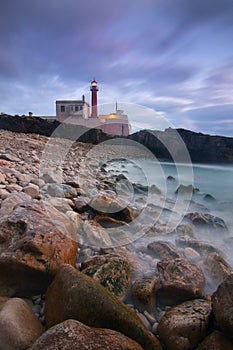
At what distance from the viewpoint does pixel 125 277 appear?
1.97 m

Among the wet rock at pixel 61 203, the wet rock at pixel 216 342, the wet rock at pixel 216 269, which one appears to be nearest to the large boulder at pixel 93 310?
the wet rock at pixel 216 342

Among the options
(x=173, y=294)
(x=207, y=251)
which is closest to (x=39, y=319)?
(x=173, y=294)

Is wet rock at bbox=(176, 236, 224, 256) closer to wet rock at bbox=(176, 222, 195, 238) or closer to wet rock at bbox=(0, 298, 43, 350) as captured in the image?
wet rock at bbox=(176, 222, 195, 238)

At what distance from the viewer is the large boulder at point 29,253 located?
5.47 feet

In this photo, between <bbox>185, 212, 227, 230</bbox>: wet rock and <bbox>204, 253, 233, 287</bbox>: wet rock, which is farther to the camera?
<bbox>185, 212, 227, 230</bbox>: wet rock

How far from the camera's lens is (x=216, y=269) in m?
2.42

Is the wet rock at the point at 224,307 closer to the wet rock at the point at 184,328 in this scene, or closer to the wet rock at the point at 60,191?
the wet rock at the point at 184,328

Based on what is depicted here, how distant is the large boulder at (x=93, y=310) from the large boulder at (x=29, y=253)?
0.31 m

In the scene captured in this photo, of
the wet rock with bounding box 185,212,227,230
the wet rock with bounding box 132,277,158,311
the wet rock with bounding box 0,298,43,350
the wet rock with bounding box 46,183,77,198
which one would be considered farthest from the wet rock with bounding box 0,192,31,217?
the wet rock with bounding box 185,212,227,230

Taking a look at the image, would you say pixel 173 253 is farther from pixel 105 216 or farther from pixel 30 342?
pixel 30 342

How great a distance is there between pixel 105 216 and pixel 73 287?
6.49 ft

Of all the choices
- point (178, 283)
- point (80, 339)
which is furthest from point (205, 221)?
point (80, 339)

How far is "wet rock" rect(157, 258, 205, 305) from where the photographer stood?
1.87m

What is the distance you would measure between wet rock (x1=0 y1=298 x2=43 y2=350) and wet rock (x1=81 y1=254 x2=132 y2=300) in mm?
570
